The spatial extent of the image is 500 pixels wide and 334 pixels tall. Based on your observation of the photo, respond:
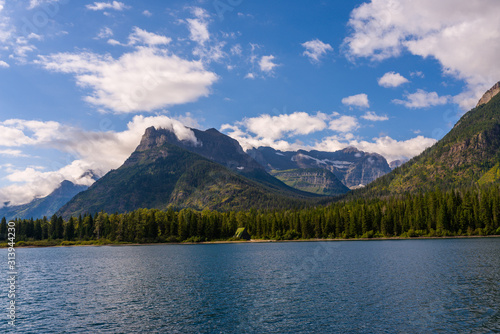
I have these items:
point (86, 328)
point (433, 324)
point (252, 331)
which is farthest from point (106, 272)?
point (433, 324)

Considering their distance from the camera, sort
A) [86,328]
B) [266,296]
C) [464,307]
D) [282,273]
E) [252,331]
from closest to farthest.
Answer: [252,331] → [86,328] → [464,307] → [266,296] → [282,273]

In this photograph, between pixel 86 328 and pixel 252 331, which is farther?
pixel 86 328

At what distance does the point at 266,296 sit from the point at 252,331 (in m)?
17.7

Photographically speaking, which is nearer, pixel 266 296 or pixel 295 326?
pixel 295 326

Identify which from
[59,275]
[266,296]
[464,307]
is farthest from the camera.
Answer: [59,275]

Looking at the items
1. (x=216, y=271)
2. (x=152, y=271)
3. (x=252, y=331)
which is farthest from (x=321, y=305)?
(x=152, y=271)

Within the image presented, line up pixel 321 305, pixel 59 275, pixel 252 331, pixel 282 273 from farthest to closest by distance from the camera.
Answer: pixel 59 275
pixel 282 273
pixel 321 305
pixel 252 331

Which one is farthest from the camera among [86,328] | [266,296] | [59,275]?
[59,275]

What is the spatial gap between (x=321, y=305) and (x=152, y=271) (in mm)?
55673

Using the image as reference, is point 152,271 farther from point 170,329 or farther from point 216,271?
point 170,329

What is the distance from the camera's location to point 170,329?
40.7 metres

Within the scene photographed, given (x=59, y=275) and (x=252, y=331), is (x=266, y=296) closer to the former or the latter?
(x=252, y=331)

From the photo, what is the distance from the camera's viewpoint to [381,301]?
51062mm

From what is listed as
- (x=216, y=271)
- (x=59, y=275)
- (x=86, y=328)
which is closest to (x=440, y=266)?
(x=216, y=271)
